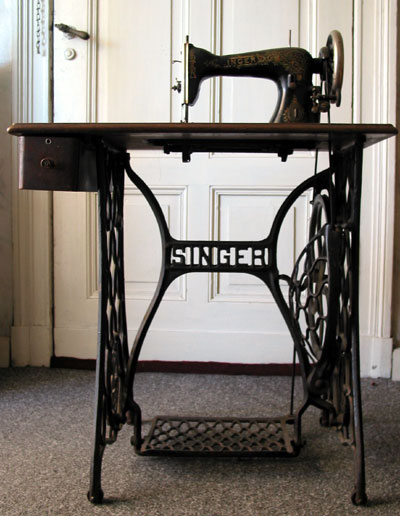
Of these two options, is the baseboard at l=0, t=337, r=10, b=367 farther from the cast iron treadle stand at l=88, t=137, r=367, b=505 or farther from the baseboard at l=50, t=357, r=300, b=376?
the cast iron treadle stand at l=88, t=137, r=367, b=505

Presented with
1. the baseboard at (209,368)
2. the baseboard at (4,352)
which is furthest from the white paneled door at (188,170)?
the baseboard at (4,352)

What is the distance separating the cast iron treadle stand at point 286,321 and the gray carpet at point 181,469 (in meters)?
0.05

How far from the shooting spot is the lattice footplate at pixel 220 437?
1.57 metres

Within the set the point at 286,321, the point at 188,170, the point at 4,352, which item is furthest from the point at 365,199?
the point at 4,352

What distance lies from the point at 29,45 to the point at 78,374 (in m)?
1.54

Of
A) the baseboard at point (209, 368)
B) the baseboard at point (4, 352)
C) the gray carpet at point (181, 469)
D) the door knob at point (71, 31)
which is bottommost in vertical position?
the gray carpet at point (181, 469)

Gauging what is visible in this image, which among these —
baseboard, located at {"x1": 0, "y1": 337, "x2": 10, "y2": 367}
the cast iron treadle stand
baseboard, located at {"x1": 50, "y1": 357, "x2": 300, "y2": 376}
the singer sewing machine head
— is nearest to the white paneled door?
baseboard, located at {"x1": 50, "y1": 357, "x2": 300, "y2": 376}

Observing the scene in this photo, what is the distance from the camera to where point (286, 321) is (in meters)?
1.65

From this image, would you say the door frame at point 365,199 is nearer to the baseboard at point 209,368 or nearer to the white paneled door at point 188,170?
the white paneled door at point 188,170

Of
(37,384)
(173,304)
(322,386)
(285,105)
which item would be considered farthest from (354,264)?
(37,384)

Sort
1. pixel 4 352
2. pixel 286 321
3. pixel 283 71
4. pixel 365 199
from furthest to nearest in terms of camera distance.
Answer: pixel 4 352 → pixel 365 199 → pixel 286 321 → pixel 283 71

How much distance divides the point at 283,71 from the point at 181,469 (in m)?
1.18

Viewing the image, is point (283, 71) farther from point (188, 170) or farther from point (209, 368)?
point (209, 368)

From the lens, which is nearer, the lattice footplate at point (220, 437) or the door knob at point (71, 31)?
the lattice footplate at point (220, 437)
